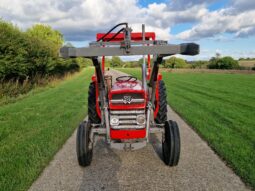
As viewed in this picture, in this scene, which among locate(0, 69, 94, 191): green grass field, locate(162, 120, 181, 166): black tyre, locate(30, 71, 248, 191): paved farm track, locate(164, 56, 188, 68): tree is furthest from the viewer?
locate(164, 56, 188, 68): tree

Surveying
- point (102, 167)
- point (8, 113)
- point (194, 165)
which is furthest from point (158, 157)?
point (8, 113)

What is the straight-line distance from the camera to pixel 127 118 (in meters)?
4.11

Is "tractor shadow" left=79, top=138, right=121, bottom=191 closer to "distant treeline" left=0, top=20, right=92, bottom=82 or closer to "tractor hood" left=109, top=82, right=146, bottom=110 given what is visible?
"tractor hood" left=109, top=82, right=146, bottom=110

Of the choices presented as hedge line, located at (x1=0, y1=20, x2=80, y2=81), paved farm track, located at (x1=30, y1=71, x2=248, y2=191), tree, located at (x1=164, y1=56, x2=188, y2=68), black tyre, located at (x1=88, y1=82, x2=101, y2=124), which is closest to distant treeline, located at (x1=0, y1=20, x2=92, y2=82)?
hedge line, located at (x1=0, y1=20, x2=80, y2=81)

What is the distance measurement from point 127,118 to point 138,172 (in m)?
0.86

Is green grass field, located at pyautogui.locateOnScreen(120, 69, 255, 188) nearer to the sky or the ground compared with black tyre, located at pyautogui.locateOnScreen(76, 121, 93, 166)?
nearer to the ground

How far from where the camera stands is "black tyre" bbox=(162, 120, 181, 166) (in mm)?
3918

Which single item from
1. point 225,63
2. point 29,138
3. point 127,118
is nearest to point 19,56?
point 29,138

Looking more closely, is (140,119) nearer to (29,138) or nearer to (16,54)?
(29,138)

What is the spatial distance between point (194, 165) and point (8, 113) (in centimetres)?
679

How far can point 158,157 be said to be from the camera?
446 cm

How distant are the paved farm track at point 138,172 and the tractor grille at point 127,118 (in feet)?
2.08

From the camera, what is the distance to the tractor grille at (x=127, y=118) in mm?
4105

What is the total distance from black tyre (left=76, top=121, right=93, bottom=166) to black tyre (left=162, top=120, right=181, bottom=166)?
1.26m
